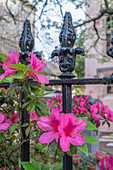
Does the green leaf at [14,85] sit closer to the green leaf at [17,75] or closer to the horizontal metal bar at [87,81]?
the green leaf at [17,75]

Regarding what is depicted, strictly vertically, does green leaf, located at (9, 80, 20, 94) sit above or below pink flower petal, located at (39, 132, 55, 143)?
above

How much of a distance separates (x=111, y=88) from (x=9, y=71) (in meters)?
9.01

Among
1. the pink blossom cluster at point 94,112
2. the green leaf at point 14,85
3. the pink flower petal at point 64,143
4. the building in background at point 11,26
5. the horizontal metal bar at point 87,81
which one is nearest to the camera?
the pink flower petal at point 64,143

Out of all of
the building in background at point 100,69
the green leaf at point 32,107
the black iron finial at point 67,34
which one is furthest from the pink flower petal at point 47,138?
the building in background at point 100,69

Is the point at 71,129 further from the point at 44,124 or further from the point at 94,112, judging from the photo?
the point at 94,112

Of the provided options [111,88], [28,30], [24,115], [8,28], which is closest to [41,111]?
[24,115]

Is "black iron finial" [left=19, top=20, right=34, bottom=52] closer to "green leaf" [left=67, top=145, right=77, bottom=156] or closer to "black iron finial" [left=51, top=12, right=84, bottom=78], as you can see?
"black iron finial" [left=51, top=12, right=84, bottom=78]

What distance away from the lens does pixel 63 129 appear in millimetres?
633

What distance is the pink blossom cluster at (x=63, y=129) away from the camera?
0.62 m

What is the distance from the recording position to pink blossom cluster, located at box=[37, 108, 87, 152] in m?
0.62

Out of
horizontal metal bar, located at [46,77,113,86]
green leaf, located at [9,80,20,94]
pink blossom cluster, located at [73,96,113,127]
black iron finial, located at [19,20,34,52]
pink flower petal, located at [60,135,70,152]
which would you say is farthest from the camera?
pink blossom cluster, located at [73,96,113,127]

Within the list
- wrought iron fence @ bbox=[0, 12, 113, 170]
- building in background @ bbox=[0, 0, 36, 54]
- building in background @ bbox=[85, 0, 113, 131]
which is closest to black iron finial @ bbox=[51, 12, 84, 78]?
wrought iron fence @ bbox=[0, 12, 113, 170]

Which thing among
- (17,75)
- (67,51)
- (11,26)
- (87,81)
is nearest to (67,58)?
(67,51)

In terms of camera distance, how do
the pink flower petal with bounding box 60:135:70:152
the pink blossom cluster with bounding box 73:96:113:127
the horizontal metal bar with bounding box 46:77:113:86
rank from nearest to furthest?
1. the pink flower petal with bounding box 60:135:70:152
2. the horizontal metal bar with bounding box 46:77:113:86
3. the pink blossom cluster with bounding box 73:96:113:127
